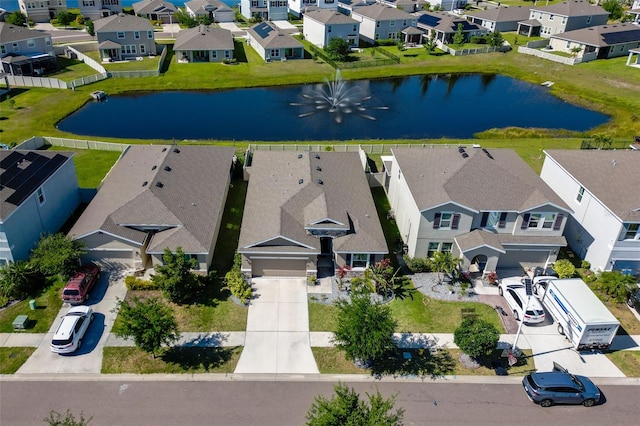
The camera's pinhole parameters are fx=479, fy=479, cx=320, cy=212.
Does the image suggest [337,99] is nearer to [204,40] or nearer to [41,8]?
[204,40]

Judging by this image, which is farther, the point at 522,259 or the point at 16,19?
the point at 16,19

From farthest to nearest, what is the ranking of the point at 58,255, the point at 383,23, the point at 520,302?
the point at 383,23, the point at 58,255, the point at 520,302

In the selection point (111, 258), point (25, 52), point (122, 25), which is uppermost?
point (122, 25)

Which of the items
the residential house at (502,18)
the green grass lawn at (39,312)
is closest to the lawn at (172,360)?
the green grass lawn at (39,312)

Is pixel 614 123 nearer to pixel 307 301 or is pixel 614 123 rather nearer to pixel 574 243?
pixel 574 243

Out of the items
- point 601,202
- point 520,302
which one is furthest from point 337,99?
point 520,302

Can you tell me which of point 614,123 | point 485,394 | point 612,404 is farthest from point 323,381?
point 614,123

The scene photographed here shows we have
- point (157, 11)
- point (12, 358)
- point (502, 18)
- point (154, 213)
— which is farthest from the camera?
point (157, 11)
